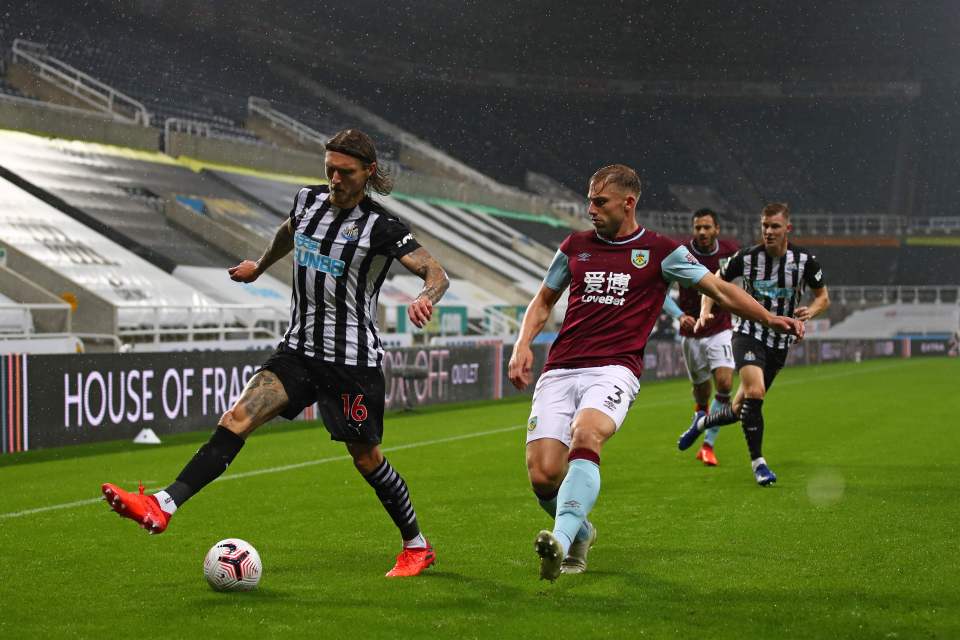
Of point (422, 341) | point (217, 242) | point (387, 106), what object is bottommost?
point (422, 341)

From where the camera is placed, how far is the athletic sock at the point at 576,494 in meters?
4.99

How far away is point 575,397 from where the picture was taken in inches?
223

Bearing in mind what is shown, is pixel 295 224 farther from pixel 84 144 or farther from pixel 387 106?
pixel 387 106

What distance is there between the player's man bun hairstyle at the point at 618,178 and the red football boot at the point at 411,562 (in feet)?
6.56

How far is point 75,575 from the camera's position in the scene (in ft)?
19.2

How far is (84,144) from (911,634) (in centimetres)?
2824

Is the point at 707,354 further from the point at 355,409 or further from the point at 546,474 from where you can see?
the point at 355,409

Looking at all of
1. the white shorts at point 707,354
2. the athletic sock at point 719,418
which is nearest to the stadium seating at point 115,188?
the white shorts at point 707,354

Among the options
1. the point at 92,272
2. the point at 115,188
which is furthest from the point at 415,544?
the point at 115,188

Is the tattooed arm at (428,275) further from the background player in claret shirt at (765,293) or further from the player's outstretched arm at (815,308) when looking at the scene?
the background player in claret shirt at (765,293)

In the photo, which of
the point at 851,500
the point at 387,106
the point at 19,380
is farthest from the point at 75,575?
the point at 387,106

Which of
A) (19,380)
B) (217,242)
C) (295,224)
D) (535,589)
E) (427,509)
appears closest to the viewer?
(535,589)

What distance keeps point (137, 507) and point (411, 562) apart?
1465mm

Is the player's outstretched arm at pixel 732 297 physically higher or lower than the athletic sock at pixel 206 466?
higher
